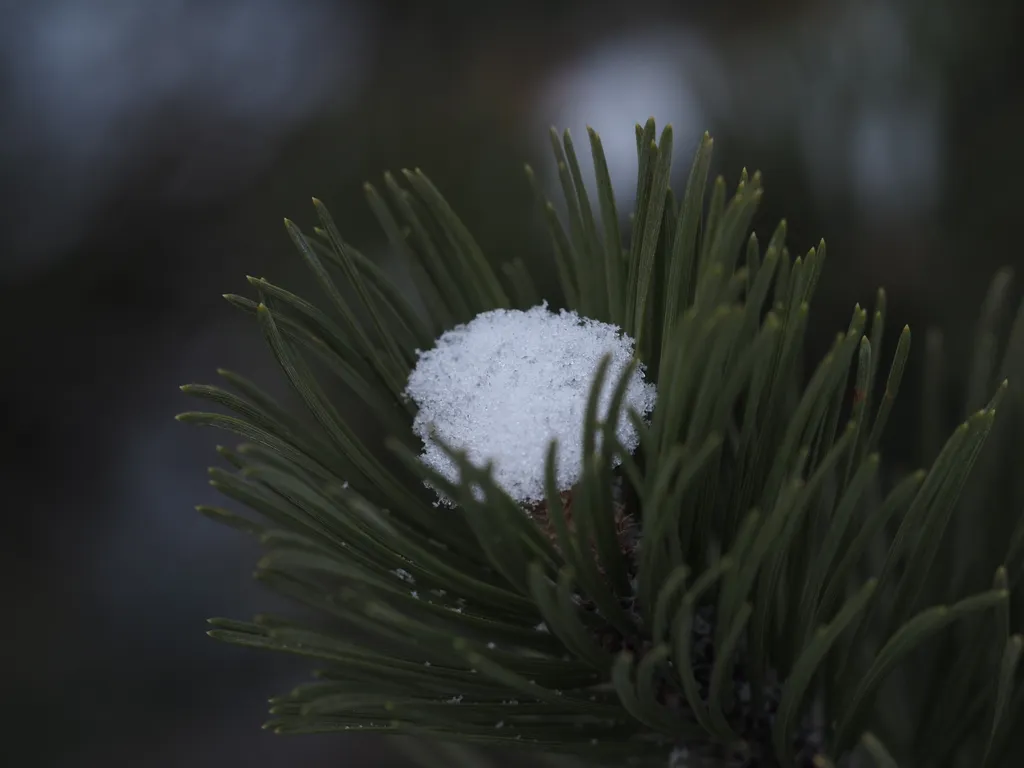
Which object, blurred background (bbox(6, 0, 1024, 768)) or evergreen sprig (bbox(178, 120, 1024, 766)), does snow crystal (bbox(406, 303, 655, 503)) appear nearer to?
evergreen sprig (bbox(178, 120, 1024, 766))

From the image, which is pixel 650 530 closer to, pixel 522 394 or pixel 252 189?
pixel 522 394

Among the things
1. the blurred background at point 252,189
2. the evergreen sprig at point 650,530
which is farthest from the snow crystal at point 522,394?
the blurred background at point 252,189

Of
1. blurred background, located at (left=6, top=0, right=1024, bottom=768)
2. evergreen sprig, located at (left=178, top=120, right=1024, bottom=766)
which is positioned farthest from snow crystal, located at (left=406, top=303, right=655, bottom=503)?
blurred background, located at (left=6, top=0, right=1024, bottom=768)

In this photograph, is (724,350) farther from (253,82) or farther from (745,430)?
(253,82)

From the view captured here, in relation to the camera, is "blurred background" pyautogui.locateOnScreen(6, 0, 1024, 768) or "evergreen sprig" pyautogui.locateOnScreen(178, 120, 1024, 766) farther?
"blurred background" pyautogui.locateOnScreen(6, 0, 1024, 768)

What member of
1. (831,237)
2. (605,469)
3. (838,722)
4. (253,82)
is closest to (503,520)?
(605,469)

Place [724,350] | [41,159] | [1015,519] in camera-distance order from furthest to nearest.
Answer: [41,159]
[1015,519]
[724,350]
